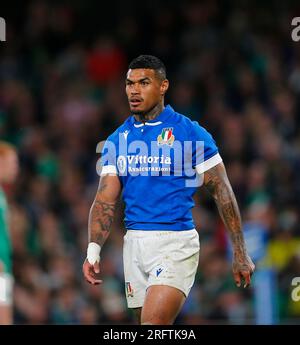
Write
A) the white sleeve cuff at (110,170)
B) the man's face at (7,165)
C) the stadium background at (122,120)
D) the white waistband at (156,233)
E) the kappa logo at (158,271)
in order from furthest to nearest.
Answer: the stadium background at (122,120), the man's face at (7,165), the white sleeve cuff at (110,170), the white waistband at (156,233), the kappa logo at (158,271)

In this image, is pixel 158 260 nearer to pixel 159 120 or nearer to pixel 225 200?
pixel 225 200

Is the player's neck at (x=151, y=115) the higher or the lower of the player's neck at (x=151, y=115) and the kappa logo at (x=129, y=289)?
the higher

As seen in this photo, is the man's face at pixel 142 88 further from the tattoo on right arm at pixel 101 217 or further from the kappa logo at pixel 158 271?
the kappa logo at pixel 158 271

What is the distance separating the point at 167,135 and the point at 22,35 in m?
9.59

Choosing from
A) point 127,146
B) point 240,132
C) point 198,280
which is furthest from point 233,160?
point 127,146

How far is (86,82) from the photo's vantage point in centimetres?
1549

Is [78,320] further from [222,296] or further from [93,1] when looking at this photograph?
[93,1]

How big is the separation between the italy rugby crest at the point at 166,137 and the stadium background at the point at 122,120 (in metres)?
3.90

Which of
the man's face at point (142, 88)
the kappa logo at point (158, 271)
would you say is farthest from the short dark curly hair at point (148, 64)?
the kappa logo at point (158, 271)

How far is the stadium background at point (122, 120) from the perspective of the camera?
11.9 m

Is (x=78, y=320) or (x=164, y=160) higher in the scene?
(x=164, y=160)

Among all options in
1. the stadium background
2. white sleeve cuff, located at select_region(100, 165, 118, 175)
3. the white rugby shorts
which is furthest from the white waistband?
the stadium background

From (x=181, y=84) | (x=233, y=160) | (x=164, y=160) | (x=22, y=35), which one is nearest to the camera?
(x=164, y=160)

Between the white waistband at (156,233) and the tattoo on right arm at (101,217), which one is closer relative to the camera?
the white waistband at (156,233)
